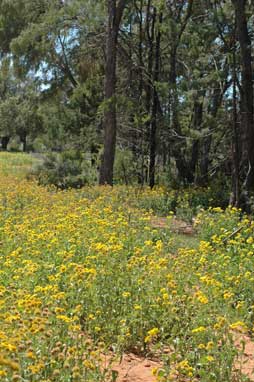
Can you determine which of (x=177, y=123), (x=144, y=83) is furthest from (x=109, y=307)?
(x=144, y=83)

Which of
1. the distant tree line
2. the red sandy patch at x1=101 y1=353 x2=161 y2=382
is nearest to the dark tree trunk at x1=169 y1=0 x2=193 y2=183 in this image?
the distant tree line

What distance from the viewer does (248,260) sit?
579 cm

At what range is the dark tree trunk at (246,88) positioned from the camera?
10867 millimetres

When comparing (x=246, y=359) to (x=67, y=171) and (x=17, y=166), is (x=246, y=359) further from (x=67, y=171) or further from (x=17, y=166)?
(x=17, y=166)

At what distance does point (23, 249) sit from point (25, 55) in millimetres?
16570

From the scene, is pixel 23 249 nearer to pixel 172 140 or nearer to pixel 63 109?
pixel 172 140

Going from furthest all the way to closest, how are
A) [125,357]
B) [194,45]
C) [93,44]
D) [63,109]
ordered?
[63,109], [93,44], [194,45], [125,357]

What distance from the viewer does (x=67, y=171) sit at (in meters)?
18.2

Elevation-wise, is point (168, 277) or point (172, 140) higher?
point (172, 140)

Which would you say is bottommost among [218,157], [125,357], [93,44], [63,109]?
[125,357]

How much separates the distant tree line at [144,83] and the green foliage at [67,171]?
47cm

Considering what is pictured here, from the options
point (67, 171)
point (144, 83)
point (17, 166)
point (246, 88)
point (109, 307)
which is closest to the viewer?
point (109, 307)

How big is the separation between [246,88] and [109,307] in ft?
26.3

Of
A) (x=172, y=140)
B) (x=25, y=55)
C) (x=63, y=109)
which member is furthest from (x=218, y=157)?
(x=25, y=55)
